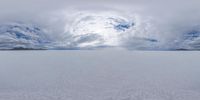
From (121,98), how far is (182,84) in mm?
8812

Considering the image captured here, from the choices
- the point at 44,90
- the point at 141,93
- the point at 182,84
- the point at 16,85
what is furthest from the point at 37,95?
the point at 182,84

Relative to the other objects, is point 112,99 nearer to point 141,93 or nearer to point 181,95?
point 141,93

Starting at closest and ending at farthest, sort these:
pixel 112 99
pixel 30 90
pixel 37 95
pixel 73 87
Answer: pixel 112 99, pixel 37 95, pixel 30 90, pixel 73 87

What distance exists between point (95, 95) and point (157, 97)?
3.98m

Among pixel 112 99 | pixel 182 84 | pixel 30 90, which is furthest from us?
pixel 182 84

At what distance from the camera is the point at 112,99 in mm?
19016

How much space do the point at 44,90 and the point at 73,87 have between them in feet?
8.69

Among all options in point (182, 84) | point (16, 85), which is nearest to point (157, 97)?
point (182, 84)

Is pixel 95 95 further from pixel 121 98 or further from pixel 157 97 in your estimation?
pixel 157 97

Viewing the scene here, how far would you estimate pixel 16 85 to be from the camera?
25.0 metres

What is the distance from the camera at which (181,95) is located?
20531 millimetres

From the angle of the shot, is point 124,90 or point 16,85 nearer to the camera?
point 124,90

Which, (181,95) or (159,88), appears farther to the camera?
(159,88)

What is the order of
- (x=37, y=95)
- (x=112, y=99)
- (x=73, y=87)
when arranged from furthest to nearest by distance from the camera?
1. (x=73, y=87)
2. (x=37, y=95)
3. (x=112, y=99)
